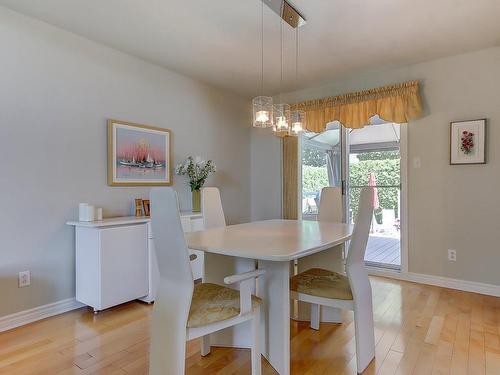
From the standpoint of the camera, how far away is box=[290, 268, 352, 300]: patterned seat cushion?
1.77 metres

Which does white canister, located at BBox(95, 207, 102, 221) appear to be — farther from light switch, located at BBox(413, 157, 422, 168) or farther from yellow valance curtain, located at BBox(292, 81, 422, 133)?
light switch, located at BBox(413, 157, 422, 168)

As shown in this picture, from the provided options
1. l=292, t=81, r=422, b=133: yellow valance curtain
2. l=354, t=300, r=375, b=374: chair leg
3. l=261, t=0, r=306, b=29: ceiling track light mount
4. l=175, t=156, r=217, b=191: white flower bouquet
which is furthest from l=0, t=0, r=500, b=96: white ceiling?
l=354, t=300, r=375, b=374: chair leg

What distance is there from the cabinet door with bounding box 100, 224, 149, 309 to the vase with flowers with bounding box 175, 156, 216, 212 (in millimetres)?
838

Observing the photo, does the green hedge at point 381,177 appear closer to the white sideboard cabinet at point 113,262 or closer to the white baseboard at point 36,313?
the white sideboard cabinet at point 113,262

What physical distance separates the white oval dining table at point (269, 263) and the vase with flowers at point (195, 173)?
1.48m

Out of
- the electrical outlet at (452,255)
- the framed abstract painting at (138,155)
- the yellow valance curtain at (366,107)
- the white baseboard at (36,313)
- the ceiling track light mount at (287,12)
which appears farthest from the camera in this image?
the yellow valance curtain at (366,107)

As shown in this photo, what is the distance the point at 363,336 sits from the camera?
5.81ft

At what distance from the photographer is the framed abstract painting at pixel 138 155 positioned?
2955mm

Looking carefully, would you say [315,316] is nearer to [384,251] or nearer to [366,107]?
[384,251]

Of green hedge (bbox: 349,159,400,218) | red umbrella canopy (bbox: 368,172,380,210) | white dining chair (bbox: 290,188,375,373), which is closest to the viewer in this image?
white dining chair (bbox: 290,188,375,373)

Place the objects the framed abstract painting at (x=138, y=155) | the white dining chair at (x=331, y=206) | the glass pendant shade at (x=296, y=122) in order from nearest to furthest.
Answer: the glass pendant shade at (x=296, y=122) → the white dining chair at (x=331, y=206) → the framed abstract painting at (x=138, y=155)

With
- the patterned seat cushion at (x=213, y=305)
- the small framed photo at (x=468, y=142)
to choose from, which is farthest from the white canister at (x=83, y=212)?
the small framed photo at (x=468, y=142)

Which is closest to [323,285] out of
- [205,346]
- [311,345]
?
[311,345]

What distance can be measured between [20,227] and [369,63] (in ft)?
11.9
